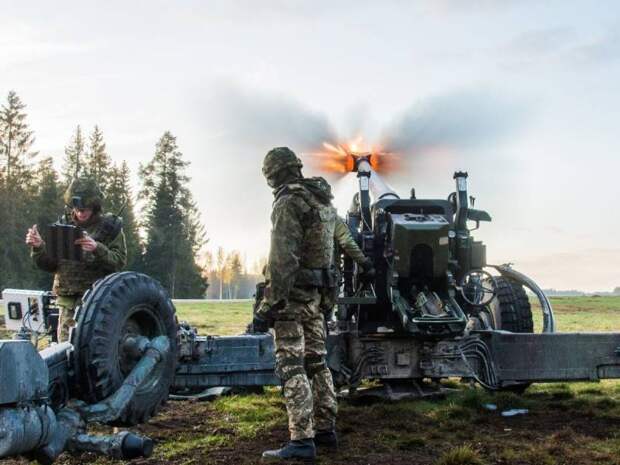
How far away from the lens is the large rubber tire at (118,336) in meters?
4.67

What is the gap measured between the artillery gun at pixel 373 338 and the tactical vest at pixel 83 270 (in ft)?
3.91

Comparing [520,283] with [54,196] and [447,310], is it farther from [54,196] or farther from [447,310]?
[54,196]

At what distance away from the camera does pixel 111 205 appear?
184 ft

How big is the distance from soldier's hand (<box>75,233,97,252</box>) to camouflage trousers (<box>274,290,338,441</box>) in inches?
69.8

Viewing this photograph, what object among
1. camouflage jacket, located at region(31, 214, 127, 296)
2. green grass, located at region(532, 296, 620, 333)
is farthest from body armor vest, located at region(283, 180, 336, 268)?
green grass, located at region(532, 296, 620, 333)

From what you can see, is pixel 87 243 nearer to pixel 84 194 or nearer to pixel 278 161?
pixel 84 194

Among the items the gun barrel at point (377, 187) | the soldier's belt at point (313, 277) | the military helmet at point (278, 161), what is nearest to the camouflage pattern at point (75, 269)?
the military helmet at point (278, 161)

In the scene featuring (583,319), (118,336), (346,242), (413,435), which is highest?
(346,242)

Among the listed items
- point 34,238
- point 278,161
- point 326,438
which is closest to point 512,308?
point 326,438

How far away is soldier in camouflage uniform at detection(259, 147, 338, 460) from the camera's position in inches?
214

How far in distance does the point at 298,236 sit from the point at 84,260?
7.15 feet

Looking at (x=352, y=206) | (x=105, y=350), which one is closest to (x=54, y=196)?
Answer: (x=352, y=206)


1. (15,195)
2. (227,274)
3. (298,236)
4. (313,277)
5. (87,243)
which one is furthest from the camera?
(227,274)

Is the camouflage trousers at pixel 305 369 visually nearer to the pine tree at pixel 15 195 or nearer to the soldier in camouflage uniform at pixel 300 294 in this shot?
the soldier in camouflage uniform at pixel 300 294
